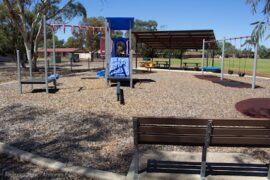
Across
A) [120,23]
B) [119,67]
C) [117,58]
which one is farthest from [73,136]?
[117,58]

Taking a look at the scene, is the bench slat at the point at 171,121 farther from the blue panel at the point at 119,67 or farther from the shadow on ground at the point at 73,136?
the blue panel at the point at 119,67

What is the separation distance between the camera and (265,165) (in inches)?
188

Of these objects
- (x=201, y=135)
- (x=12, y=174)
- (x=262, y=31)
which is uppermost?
(x=262, y=31)

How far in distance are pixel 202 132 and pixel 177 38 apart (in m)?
26.7

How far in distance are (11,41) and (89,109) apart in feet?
Result: 129

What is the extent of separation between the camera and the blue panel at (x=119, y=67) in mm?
15795

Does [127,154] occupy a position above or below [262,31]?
below

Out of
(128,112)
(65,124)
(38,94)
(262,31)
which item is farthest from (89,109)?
(262,31)

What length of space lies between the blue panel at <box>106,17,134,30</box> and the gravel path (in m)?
3.30

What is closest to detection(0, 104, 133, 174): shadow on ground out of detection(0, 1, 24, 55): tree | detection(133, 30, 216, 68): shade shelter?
detection(133, 30, 216, 68): shade shelter

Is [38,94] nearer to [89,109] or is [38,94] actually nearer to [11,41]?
[89,109]

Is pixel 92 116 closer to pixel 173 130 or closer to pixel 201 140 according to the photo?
pixel 173 130

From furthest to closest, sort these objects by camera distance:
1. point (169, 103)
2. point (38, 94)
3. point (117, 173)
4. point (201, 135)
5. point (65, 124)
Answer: point (38, 94), point (169, 103), point (65, 124), point (117, 173), point (201, 135)

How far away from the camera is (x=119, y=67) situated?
16.0 metres
